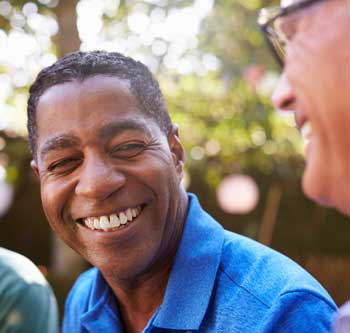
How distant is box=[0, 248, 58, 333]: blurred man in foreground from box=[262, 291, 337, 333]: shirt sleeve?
97 centimetres

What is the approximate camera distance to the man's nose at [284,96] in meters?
1.55

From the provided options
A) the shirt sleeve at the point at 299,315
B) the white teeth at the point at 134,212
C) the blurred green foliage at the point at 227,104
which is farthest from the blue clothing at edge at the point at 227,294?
the blurred green foliage at the point at 227,104

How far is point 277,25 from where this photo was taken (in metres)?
1.59

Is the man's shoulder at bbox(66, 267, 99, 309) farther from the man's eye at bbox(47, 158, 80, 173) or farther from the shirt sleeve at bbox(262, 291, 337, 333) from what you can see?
the shirt sleeve at bbox(262, 291, 337, 333)

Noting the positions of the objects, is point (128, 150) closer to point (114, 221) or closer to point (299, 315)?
point (114, 221)

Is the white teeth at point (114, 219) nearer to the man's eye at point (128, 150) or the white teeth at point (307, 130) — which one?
the man's eye at point (128, 150)

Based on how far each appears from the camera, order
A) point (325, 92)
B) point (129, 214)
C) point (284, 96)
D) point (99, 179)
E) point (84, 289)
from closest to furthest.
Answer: point (325, 92) → point (284, 96) → point (99, 179) → point (129, 214) → point (84, 289)

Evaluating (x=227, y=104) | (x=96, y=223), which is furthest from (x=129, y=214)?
(x=227, y=104)

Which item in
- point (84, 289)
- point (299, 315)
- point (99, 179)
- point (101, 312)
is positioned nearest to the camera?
point (299, 315)

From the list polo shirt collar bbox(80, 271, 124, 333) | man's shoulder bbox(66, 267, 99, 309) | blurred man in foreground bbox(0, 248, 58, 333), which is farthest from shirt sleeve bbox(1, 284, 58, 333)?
man's shoulder bbox(66, 267, 99, 309)

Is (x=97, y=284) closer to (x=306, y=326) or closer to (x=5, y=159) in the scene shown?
(x=306, y=326)

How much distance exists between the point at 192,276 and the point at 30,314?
0.67 m

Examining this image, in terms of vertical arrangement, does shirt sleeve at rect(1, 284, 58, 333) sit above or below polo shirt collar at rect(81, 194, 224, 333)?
below

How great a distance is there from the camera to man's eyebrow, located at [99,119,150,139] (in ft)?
7.35
